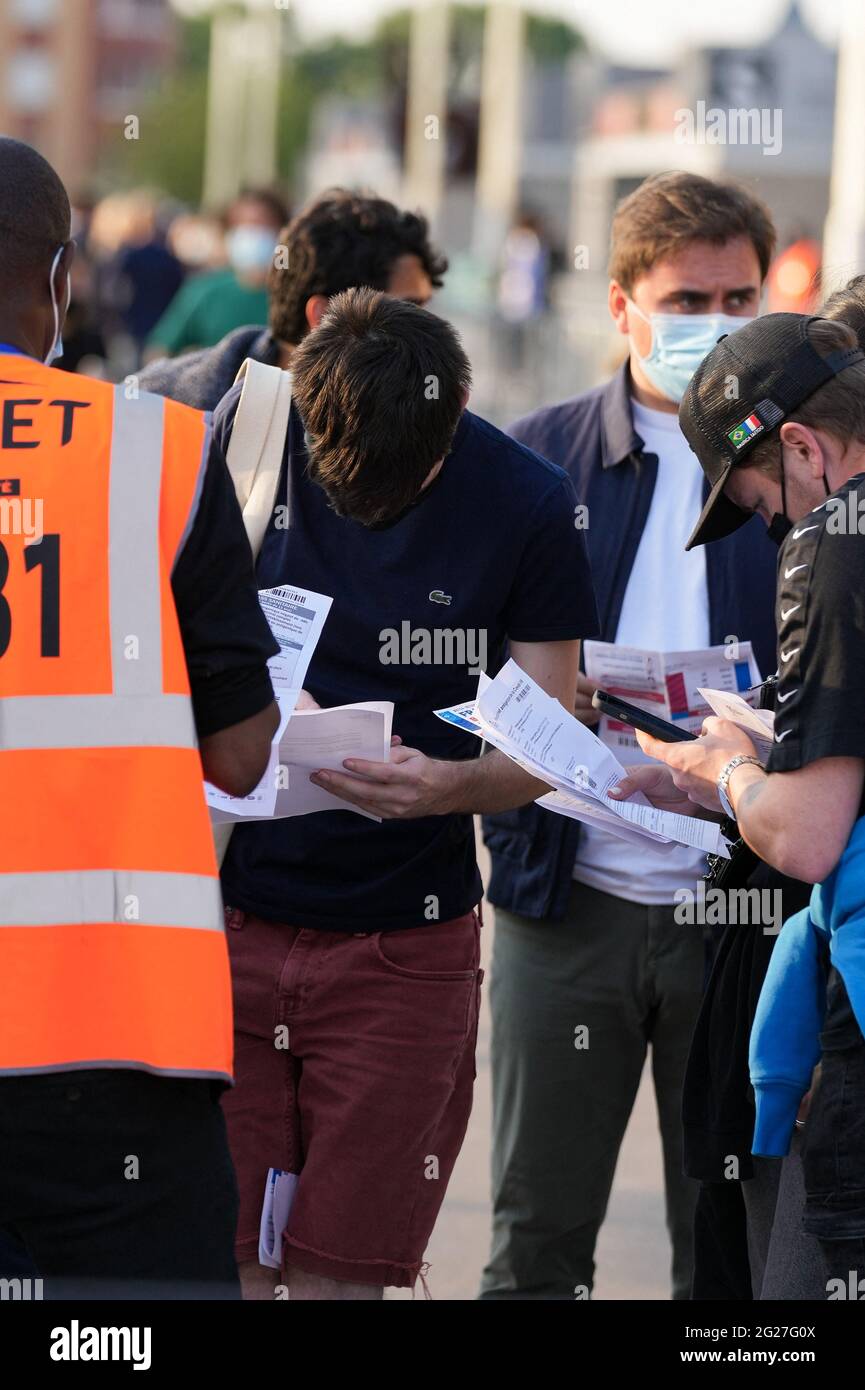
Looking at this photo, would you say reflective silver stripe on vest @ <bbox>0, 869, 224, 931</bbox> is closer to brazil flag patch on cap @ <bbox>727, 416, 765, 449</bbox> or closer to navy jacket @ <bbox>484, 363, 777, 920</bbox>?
brazil flag patch on cap @ <bbox>727, 416, 765, 449</bbox>

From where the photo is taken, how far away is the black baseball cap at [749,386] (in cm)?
273

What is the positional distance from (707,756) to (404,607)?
2.10 feet

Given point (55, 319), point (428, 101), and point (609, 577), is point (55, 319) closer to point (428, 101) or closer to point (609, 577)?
point (609, 577)

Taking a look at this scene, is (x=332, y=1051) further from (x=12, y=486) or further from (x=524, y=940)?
(x=12, y=486)

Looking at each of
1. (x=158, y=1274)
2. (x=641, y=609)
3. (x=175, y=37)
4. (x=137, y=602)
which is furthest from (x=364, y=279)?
(x=175, y=37)

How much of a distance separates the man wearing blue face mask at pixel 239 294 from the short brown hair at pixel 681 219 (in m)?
4.22

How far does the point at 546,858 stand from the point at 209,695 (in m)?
1.57

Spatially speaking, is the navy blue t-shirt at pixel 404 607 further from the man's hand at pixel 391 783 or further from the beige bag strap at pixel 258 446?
the man's hand at pixel 391 783

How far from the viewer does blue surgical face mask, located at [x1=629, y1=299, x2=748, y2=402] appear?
4051 mm

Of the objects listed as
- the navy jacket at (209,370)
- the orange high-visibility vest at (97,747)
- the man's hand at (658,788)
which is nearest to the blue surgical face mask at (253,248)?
the navy jacket at (209,370)

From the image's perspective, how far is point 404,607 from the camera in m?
3.28

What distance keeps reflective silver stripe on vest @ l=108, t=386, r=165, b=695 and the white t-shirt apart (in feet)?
5.52

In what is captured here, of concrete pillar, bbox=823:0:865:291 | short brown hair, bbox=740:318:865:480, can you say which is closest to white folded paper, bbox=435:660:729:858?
short brown hair, bbox=740:318:865:480

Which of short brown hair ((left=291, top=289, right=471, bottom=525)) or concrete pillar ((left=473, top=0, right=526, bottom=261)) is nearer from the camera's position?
short brown hair ((left=291, top=289, right=471, bottom=525))
